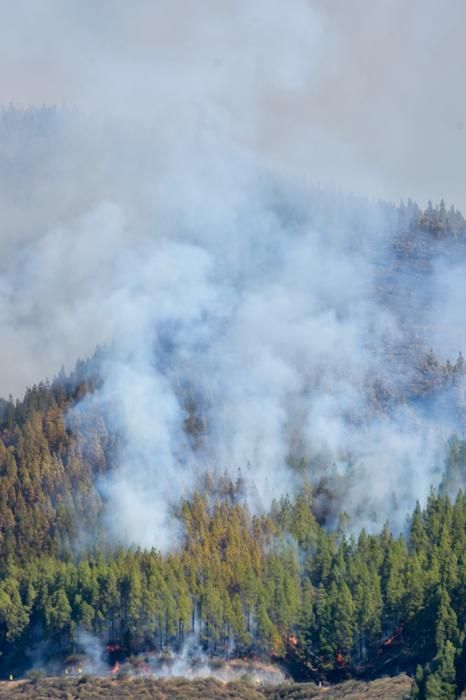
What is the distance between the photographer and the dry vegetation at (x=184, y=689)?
122062 millimetres

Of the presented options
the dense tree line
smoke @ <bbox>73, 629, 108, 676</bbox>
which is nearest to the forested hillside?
the dense tree line

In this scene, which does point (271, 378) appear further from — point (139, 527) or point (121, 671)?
point (121, 671)

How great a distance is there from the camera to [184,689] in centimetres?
12450

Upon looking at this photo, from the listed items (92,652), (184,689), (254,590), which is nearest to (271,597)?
(254,590)

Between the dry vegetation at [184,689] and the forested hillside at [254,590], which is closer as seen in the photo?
the dry vegetation at [184,689]

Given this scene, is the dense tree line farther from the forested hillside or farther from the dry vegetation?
the dry vegetation

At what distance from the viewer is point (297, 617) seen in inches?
5266

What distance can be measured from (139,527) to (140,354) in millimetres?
42423

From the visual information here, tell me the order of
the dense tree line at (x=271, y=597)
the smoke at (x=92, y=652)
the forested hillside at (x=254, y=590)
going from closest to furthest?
the forested hillside at (x=254, y=590) → the dense tree line at (x=271, y=597) → the smoke at (x=92, y=652)

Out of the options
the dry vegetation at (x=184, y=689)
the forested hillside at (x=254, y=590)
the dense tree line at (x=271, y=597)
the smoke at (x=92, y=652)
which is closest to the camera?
the dry vegetation at (x=184, y=689)

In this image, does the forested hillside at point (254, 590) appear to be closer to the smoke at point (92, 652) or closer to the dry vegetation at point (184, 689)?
the smoke at point (92, 652)

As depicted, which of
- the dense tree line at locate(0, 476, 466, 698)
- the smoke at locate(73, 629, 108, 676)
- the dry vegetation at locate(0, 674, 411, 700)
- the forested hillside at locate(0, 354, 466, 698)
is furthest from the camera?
the smoke at locate(73, 629, 108, 676)

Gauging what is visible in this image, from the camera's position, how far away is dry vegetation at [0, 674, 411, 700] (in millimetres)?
122062

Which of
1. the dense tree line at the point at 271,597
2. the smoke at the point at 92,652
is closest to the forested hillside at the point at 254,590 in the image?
the dense tree line at the point at 271,597
